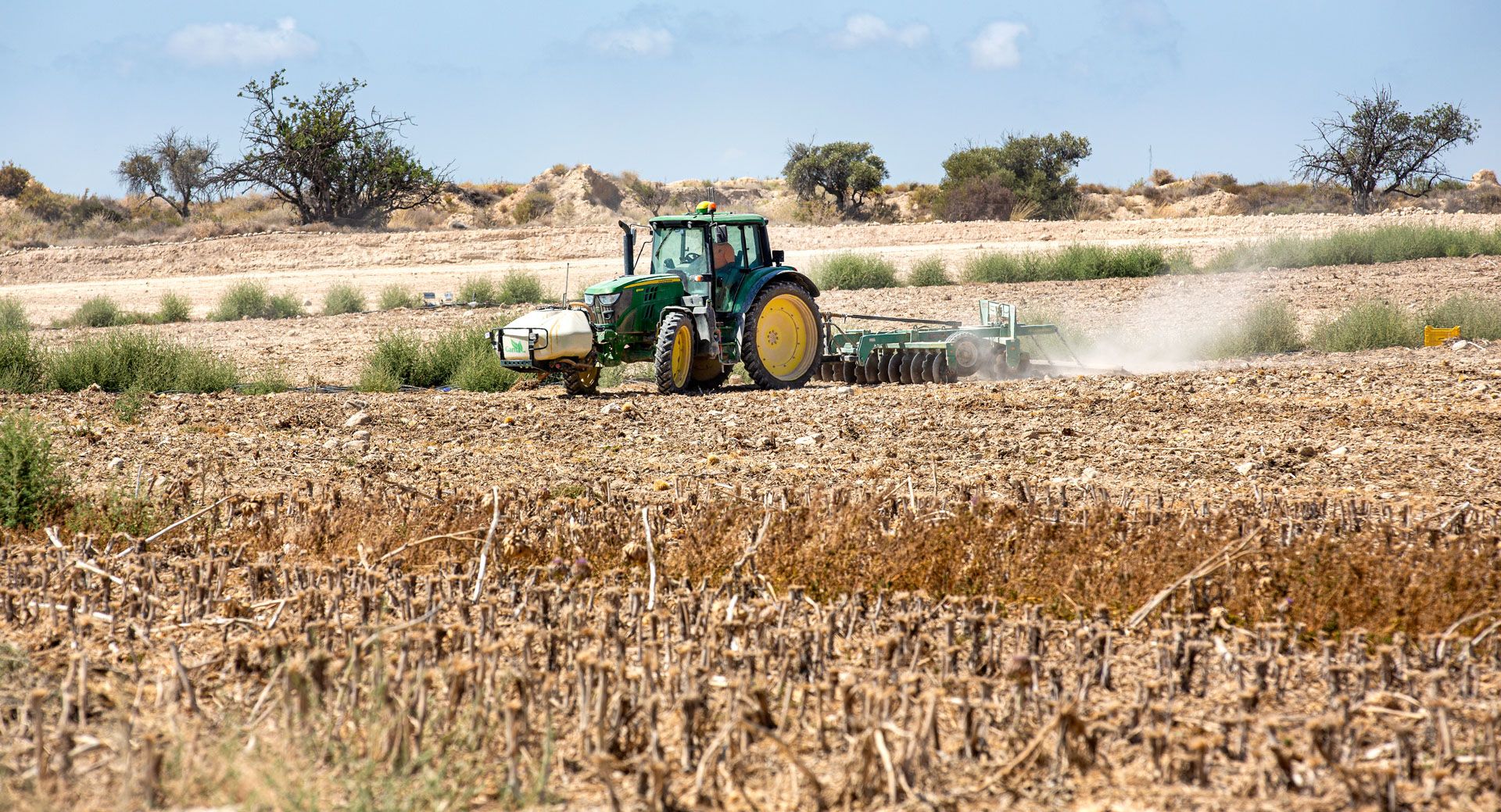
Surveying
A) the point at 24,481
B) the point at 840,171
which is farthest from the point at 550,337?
the point at 840,171

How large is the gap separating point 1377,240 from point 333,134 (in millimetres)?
27614

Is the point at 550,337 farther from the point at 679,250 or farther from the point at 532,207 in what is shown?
the point at 532,207

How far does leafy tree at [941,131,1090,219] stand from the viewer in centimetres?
4300

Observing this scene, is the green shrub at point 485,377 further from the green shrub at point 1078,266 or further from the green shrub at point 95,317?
the green shrub at point 1078,266

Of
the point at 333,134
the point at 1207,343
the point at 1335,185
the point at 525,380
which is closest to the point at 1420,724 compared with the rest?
the point at 525,380

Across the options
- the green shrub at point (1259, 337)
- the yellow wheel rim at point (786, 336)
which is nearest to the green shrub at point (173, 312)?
the yellow wheel rim at point (786, 336)

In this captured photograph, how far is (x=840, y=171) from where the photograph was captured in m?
45.5

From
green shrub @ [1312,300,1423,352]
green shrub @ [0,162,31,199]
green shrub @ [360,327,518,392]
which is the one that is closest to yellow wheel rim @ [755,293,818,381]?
green shrub @ [360,327,518,392]

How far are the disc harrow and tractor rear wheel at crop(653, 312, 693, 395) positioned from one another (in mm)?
2079

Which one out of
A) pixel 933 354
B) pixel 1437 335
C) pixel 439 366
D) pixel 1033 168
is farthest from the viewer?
pixel 1033 168

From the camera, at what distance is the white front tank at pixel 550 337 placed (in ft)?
38.3

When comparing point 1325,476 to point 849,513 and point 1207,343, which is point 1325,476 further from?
point 1207,343

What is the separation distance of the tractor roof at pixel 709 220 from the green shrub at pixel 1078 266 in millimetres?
12476

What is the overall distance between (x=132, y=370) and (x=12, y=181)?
41.2 meters
